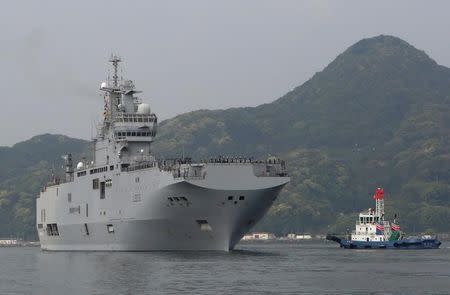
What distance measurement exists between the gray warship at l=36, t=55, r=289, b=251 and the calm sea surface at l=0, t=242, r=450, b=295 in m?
2.99

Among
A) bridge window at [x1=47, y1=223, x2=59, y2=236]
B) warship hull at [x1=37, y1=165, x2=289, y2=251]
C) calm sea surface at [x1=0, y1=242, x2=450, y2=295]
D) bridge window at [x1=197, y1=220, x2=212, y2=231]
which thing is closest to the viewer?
calm sea surface at [x1=0, y1=242, x2=450, y2=295]

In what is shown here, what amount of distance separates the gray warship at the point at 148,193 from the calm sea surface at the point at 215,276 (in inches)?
118

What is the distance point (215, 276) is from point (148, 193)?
27568 mm

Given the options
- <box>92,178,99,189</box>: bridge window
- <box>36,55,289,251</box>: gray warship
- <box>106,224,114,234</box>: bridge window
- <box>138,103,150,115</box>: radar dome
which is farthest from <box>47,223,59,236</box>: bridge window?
<box>138,103,150,115</box>: radar dome

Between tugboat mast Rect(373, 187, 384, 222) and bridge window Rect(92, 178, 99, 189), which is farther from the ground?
bridge window Rect(92, 178, 99, 189)

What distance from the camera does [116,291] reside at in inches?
2547

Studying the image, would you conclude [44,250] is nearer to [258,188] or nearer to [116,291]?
[258,188]

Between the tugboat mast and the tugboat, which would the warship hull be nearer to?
the tugboat mast

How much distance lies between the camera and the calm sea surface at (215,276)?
66.3m

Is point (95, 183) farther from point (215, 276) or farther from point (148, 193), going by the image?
point (215, 276)

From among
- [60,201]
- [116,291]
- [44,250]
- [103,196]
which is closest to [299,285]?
[116,291]

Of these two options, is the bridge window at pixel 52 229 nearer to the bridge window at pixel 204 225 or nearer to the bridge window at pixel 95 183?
the bridge window at pixel 95 183

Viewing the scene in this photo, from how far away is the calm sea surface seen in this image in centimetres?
6631

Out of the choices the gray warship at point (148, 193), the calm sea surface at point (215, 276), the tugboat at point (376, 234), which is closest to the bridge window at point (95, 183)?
the gray warship at point (148, 193)
